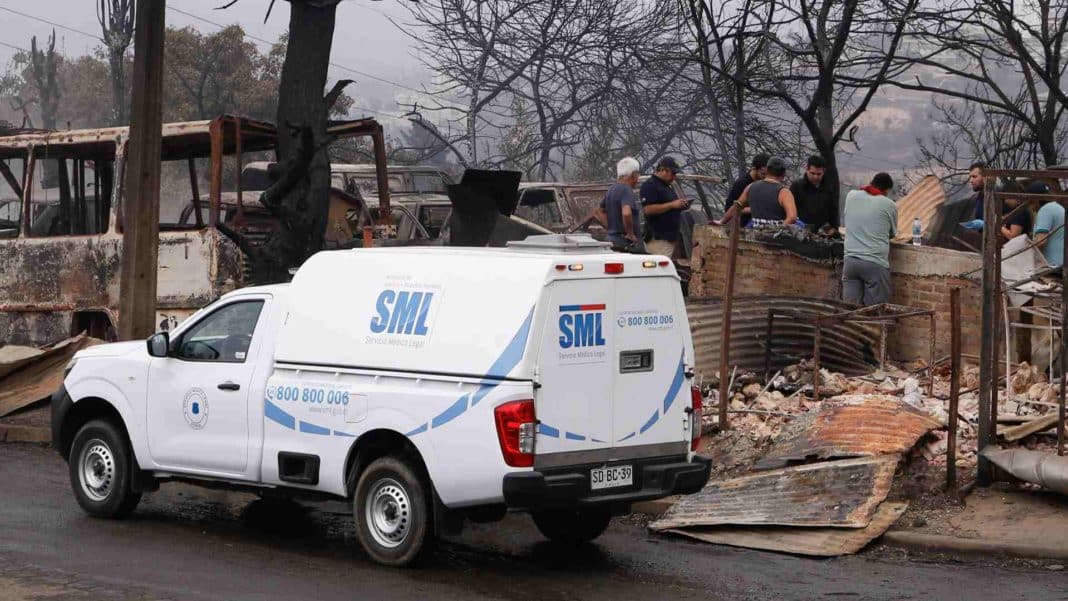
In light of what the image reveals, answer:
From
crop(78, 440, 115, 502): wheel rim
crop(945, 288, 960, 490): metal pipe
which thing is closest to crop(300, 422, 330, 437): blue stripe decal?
crop(78, 440, 115, 502): wheel rim

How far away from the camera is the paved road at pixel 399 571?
7.93m

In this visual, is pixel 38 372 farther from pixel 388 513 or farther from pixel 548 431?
pixel 548 431

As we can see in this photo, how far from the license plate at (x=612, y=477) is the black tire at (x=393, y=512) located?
3.14ft

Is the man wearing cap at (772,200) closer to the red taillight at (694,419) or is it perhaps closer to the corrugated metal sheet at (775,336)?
the corrugated metal sheet at (775,336)

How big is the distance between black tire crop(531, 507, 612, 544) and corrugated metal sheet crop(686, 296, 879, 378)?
360 centimetres

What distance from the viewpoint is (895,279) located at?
48.1 feet

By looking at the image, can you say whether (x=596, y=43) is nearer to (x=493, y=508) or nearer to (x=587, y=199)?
(x=587, y=199)

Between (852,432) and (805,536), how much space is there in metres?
1.44

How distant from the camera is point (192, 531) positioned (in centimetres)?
979

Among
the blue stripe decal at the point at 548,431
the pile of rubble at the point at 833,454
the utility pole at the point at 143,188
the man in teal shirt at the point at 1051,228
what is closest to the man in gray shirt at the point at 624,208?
the pile of rubble at the point at 833,454

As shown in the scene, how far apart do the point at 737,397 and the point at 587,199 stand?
8595mm

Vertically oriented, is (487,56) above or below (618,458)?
above

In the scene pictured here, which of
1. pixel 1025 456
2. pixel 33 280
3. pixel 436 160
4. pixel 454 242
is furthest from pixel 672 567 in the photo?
pixel 436 160

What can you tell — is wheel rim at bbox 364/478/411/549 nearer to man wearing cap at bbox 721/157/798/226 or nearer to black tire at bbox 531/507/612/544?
black tire at bbox 531/507/612/544
